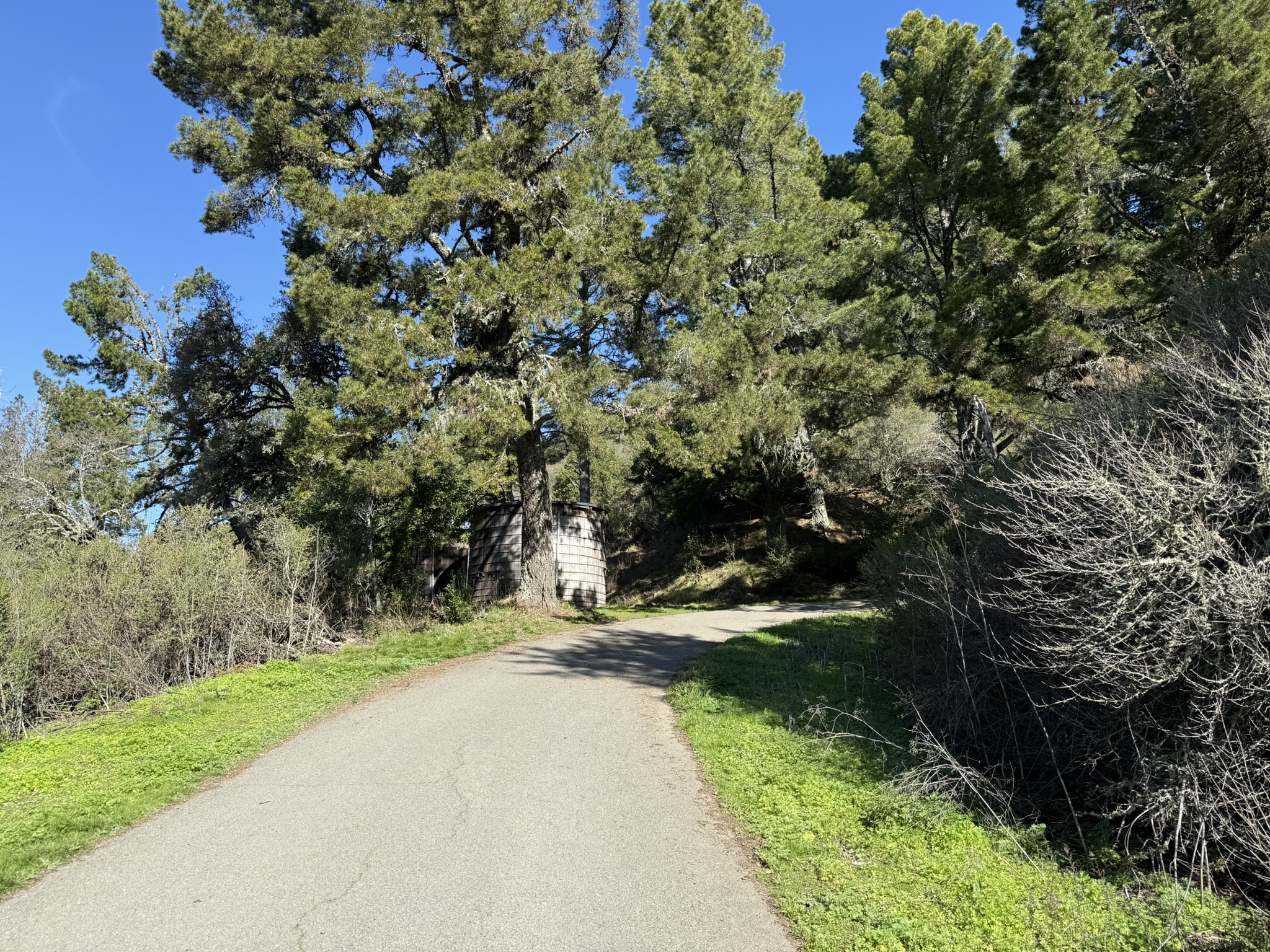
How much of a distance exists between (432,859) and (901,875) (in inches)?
111

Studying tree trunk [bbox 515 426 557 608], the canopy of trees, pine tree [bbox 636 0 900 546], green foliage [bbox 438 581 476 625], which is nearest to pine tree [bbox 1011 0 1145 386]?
the canopy of trees

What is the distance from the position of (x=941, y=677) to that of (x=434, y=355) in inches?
411

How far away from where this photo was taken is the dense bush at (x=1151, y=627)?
164 inches

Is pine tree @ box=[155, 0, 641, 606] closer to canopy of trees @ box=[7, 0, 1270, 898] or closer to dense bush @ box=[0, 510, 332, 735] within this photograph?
canopy of trees @ box=[7, 0, 1270, 898]

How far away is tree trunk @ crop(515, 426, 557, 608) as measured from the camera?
15.9 metres

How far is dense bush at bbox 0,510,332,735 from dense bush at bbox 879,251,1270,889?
9863 mm

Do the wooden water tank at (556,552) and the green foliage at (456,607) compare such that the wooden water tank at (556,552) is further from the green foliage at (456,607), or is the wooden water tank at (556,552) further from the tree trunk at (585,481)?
the tree trunk at (585,481)

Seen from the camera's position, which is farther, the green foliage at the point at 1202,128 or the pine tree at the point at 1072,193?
the pine tree at the point at 1072,193

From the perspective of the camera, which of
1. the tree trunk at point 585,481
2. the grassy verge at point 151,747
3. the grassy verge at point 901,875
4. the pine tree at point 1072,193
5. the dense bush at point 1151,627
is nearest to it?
the grassy verge at point 901,875

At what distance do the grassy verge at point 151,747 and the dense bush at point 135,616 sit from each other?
0.73m

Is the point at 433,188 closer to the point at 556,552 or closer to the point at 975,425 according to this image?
the point at 975,425

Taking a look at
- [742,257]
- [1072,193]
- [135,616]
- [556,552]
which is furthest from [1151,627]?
[556,552]

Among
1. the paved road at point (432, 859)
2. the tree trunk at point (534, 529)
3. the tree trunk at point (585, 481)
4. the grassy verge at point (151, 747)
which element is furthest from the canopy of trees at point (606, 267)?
the tree trunk at point (585, 481)

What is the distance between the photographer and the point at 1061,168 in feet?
50.3
